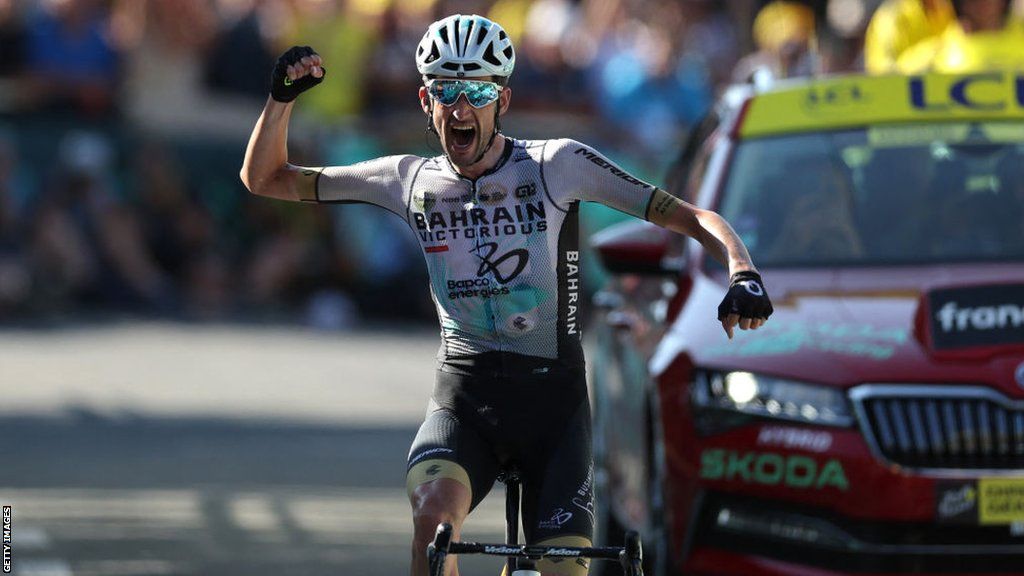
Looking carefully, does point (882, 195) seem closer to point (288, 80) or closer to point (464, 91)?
point (464, 91)

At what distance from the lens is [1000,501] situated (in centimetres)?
733

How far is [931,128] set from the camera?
9117mm

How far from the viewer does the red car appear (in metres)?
7.38

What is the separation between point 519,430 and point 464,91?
1.02 m

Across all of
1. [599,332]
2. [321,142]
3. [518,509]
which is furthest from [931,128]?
[321,142]

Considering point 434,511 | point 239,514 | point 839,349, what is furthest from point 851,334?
point 239,514

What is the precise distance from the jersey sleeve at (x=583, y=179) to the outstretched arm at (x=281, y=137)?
0.73 meters

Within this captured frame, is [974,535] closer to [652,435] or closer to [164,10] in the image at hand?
[652,435]

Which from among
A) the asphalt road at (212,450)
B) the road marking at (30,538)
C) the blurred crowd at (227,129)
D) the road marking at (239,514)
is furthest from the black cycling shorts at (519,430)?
the blurred crowd at (227,129)

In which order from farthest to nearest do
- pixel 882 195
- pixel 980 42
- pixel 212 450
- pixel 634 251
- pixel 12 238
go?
pixel 12 238
pixel 212 450
pixel 980 42
pixel 882 195
pixel 634 251

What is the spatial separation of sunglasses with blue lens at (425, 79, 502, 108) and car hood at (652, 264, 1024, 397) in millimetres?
1747

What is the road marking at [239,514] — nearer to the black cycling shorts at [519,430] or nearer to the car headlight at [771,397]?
the car headlight at [771,397]

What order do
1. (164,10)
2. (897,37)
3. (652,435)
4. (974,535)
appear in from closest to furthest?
(974,535) < (652,435) < (897,37) < (164,10)

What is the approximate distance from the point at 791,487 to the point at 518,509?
1.25 meters
